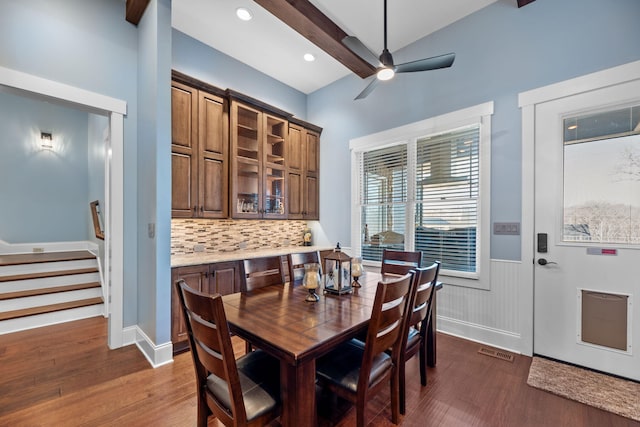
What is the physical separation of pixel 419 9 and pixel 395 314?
3.31 m

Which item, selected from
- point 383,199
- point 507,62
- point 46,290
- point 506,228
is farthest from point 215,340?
point 46,290

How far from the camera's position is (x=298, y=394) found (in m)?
1.20

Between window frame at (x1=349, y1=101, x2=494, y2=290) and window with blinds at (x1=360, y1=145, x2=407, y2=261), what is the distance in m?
0.10

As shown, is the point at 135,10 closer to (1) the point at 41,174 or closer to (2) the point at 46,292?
(2) the point at 46,292

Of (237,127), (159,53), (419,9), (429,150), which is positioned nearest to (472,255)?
(429,150)

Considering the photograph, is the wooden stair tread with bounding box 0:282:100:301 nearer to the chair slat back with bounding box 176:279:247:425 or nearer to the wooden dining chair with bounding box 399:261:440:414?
the chair slat back with bounding box 176:279:247:425

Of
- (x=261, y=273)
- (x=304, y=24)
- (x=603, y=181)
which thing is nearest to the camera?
(x=261, y=273)

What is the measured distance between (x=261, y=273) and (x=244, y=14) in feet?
9.64

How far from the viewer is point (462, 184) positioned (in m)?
3.17

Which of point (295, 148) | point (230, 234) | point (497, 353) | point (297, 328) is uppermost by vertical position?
point (295, 148)

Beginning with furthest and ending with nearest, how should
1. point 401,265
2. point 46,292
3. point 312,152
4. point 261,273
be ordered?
→ point 312,152, point 46,292, point 401,265, point 261,273

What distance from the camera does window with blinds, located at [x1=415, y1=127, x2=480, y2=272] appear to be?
3.11 meters

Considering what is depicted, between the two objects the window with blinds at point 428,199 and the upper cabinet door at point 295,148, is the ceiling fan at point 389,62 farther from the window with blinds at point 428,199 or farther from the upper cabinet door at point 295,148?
the upper cabinet door at point 295,148

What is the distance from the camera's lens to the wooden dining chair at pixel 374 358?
4.55 ft
